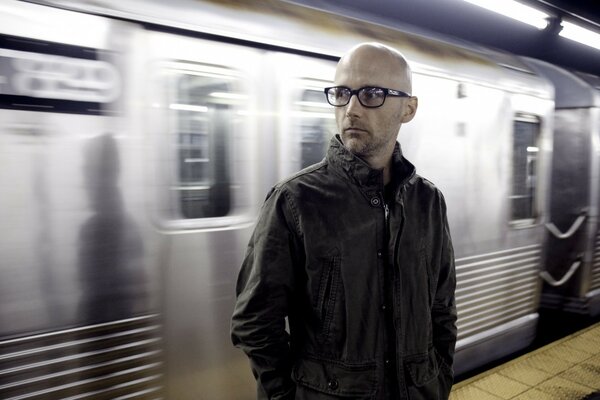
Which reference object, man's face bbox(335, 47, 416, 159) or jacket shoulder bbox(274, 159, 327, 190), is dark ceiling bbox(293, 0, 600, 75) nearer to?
man's face bbox(335, 47, 416, 159)

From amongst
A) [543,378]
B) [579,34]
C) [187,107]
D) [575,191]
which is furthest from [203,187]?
[579,34]

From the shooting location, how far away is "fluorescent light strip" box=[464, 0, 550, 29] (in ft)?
14.0

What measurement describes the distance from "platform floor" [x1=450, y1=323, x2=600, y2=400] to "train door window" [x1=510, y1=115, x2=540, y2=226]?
1168 millimetres

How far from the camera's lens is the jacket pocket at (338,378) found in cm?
149

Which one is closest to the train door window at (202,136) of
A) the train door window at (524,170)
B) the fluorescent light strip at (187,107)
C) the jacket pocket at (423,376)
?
the fluorescent light strip at (187,107)

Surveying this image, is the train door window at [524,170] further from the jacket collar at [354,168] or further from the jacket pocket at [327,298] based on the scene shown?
the jacket pocket at [327,298]

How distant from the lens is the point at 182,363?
231 centimetres

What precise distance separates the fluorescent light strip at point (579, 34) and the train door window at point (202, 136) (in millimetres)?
4572

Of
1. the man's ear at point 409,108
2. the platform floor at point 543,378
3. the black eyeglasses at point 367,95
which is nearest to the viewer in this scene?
the black eyeglasses at point 367,95

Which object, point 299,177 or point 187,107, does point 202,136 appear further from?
point 299,177

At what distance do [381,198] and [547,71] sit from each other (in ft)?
16.9

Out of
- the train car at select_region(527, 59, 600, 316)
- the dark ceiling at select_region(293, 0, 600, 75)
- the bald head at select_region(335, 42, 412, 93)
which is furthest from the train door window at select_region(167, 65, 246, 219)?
the train car at select_region(527, 59, 600, 316)

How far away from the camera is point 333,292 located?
1.51 metres

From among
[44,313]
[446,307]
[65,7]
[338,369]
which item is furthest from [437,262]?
[65,7]
